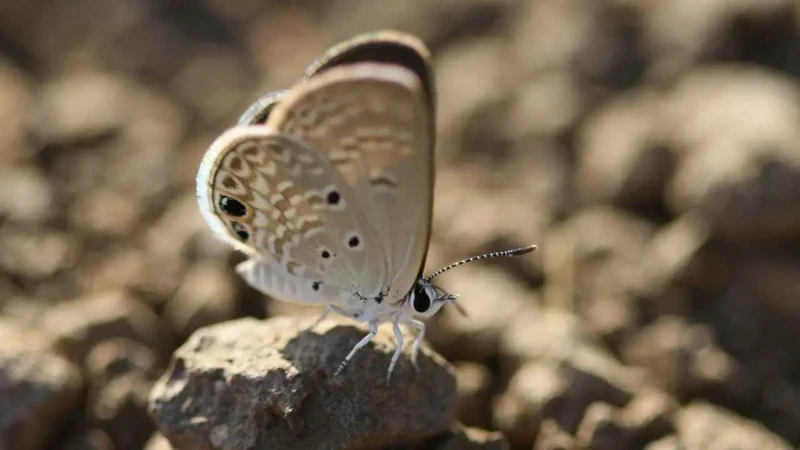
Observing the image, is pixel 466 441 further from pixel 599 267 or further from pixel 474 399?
pixel 599 267

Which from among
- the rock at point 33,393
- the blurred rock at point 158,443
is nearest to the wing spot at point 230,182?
the blurred rock at point 158,443

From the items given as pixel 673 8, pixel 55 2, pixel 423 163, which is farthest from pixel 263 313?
pixel 55 2

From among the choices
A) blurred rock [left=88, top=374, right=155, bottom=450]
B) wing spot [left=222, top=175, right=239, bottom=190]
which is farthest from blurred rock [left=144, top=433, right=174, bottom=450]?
wing spot [left=222, top=175, right=239, bottom=190]

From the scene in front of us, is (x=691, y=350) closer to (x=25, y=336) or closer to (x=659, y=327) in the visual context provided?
(x=659, y=327)

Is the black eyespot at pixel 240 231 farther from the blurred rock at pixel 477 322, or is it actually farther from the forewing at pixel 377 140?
the blurred rock at pixel 477 322

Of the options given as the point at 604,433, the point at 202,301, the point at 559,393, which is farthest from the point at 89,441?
the point at 604,433
